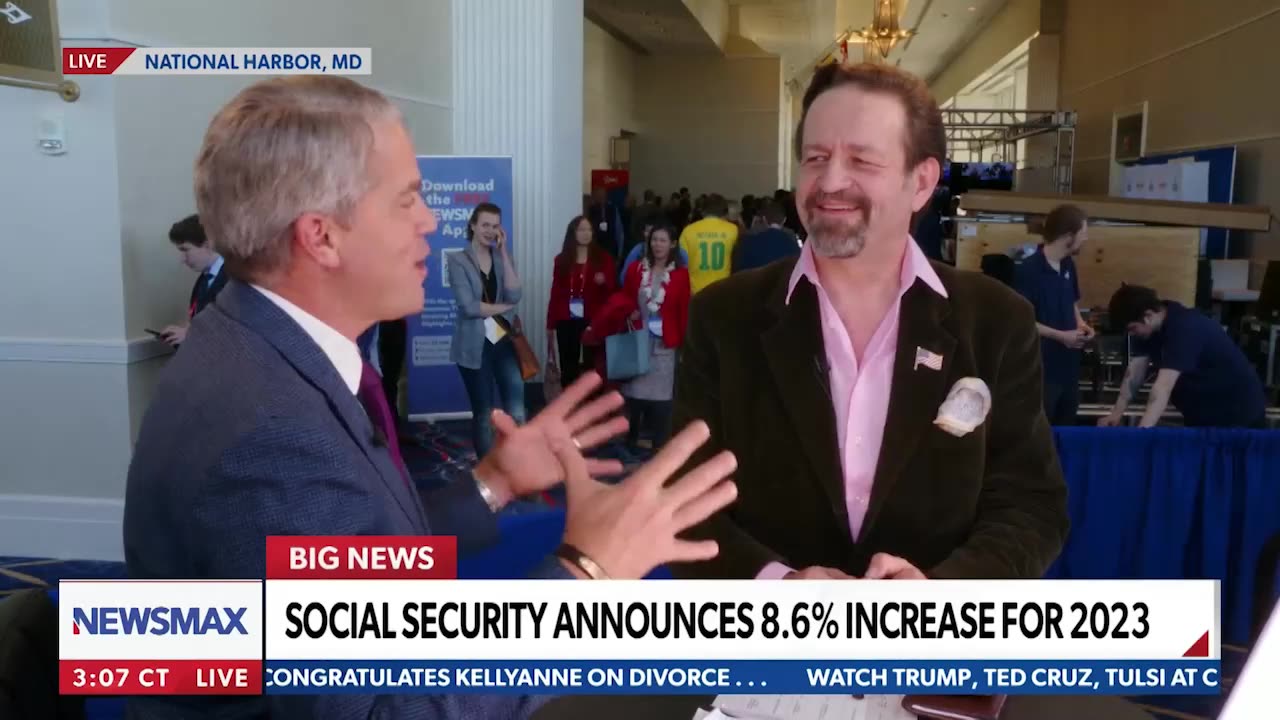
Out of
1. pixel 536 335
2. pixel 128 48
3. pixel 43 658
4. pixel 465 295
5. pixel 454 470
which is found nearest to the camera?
pixel 43 658

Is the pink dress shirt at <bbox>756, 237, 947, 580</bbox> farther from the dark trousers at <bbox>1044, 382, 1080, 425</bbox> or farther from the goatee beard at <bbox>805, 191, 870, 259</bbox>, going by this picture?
the dark trousers at <bbox>1044, 382, 1080, 425</bbox>

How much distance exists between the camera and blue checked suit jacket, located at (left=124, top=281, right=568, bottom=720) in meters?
0.78

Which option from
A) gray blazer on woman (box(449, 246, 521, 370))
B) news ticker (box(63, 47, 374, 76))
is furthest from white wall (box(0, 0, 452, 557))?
gray blazer on woman (box(449, 246, 521, 370))

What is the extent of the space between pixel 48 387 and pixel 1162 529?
381 centimetres

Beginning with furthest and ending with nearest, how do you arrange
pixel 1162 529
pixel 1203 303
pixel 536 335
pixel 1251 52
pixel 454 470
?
pixel 1251 52, pixel 1203 303, pixel 536 335, pixel 454 470, pixel 1162 529

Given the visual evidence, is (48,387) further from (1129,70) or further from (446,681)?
(1129,70)

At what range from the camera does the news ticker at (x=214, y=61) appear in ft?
12.1

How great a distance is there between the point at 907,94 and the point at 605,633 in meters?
0.79

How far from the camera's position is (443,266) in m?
5.50

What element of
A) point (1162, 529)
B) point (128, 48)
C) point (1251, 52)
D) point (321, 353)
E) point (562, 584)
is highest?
point (1251, 52)

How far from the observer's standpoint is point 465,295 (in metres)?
4.45

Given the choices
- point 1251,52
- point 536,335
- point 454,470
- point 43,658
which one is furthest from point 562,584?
point 1251,52

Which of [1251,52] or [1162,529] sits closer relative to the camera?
[1162,529]

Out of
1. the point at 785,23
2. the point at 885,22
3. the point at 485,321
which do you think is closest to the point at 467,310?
the point at 485,321
